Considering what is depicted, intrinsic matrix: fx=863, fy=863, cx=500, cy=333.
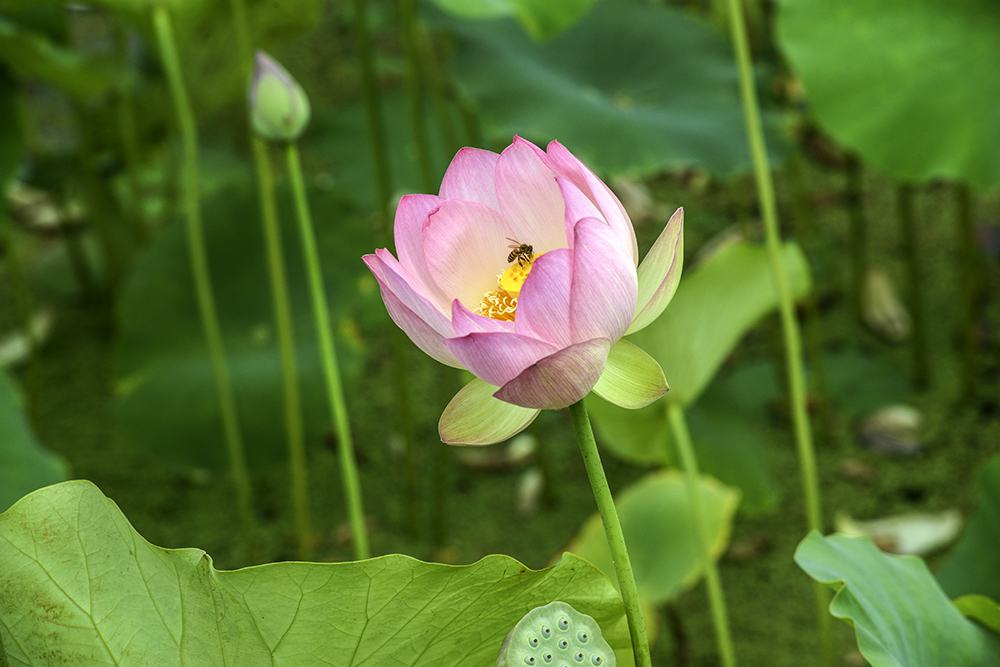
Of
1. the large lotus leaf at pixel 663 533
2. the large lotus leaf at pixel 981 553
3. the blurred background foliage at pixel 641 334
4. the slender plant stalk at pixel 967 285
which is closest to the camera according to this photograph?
the large lotus leaf at pixel 981 553

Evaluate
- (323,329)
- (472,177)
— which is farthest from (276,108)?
(472,177)

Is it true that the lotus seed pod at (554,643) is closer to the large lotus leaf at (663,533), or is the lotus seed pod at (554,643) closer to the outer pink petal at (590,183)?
the outer pink petal at (590,183)

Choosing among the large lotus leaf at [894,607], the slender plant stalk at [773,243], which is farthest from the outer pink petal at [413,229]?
the slender plant stalk at [773,243]

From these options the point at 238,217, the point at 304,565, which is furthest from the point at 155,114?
the point at 304,565

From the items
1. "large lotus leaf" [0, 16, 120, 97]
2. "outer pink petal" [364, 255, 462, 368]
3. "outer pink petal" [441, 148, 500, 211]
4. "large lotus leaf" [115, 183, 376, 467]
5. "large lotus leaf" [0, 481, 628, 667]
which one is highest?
"large lotus leaf" [0, 16, 120, 97]

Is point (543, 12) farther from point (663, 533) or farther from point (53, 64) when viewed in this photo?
point (53, 64)

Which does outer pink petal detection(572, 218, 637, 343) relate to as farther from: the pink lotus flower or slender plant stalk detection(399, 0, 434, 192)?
slender plant stalk detection(399, 0, 434, 192)

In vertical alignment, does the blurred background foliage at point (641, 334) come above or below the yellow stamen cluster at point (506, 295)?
below

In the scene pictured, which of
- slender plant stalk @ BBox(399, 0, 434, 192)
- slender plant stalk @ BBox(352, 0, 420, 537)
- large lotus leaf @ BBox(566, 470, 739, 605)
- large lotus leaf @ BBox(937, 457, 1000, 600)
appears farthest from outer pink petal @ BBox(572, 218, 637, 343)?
slender plant stalk @ BBox(399, 0, 434, 192)
